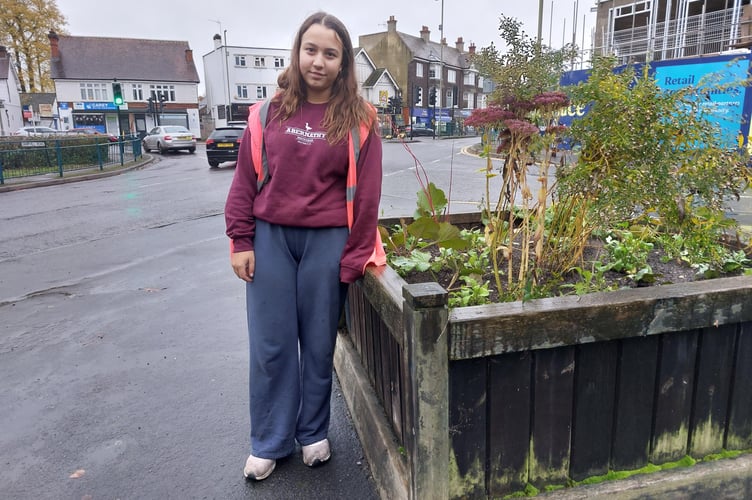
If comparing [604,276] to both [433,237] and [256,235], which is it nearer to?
[433,237]

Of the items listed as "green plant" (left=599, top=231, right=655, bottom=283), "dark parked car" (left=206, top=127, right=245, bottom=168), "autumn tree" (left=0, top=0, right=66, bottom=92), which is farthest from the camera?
"autumn tree" (left=0, top=0, right=66, bottom=92)

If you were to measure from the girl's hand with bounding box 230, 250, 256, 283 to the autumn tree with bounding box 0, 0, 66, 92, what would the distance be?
58691 millimetres

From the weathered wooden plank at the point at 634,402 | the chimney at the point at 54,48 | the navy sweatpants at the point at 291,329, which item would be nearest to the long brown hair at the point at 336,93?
the navy sweatpants at the point at 291,329

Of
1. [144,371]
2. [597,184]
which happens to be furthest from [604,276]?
[144,371]

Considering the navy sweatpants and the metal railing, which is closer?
the navy sweatpants

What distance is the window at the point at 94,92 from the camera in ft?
177

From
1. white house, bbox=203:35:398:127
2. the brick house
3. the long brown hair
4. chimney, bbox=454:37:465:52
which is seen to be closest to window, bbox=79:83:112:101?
white house, bbox=203:35:398:127

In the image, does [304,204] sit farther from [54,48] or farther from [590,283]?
[54,48]

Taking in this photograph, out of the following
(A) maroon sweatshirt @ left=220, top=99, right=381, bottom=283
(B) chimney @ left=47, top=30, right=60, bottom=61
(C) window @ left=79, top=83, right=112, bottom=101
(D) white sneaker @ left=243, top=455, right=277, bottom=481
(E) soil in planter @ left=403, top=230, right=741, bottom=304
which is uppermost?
(B) chimney @ left=47, top=30, right=60, bottom=61

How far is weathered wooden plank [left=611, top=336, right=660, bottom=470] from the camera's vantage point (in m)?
2.08

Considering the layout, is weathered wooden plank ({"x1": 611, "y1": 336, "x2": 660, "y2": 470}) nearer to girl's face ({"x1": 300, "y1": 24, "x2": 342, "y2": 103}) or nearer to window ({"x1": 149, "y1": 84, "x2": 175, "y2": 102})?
girl's face ({"x1": 300, "y1": 24, "x2": 342, "y2": 103})

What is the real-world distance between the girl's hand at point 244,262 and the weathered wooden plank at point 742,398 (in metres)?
2.00

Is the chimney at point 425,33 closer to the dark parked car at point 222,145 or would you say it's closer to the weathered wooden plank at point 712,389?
the dark parked car at point 222,145

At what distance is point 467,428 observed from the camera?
1981 mm
